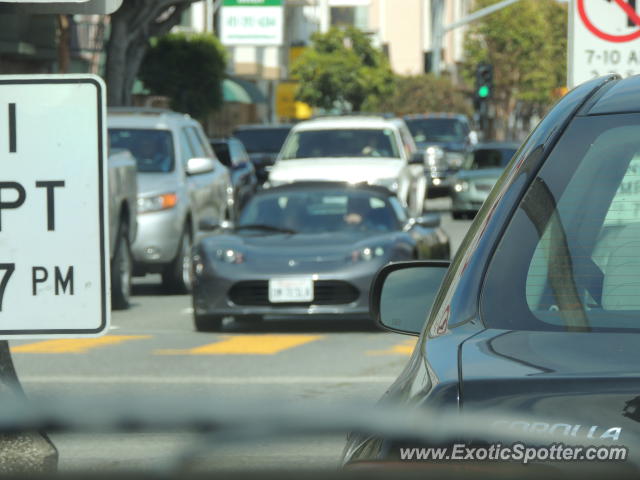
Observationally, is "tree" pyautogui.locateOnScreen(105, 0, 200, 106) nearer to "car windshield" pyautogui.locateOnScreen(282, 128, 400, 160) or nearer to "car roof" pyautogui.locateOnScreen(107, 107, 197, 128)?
"car windshield" pyautogui.locateOnScreen(282, 128, 400, 160)

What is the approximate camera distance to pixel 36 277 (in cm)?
425

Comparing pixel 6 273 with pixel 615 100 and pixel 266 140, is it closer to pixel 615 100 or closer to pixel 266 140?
pixel 615 100

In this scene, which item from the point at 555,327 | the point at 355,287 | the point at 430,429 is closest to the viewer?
the point at 430,429

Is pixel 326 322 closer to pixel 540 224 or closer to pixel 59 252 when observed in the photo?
pixel 59 252

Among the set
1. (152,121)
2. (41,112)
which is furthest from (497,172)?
(41,112)

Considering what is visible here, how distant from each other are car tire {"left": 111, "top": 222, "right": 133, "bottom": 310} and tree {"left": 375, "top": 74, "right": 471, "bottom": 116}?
52.6m

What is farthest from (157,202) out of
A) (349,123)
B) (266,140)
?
(266,140)

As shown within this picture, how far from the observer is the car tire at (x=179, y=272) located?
17.1 m

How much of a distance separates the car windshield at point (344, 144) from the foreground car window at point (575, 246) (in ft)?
66.1

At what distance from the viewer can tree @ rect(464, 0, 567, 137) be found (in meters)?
76.3

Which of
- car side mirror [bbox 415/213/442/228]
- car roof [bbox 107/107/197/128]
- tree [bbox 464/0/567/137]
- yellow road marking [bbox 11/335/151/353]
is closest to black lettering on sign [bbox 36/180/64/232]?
yellow road marking [bbox 11/335/151/353]

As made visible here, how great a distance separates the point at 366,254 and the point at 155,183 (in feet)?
14.0

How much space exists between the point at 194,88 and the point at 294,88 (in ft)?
72.5

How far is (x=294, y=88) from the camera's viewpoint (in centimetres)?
6562
